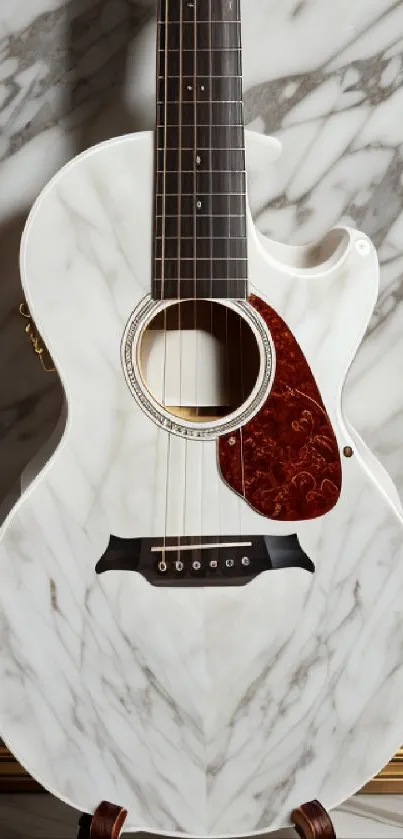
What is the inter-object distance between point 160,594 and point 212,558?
0.07 meters

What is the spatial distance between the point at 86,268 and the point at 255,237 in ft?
0.61

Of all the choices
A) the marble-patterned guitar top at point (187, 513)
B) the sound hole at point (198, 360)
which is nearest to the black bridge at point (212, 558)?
the marble-patterned guitar top at point (187, 513)

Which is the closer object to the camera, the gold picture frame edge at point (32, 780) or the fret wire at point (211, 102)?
the fret wire at point (211, 102)

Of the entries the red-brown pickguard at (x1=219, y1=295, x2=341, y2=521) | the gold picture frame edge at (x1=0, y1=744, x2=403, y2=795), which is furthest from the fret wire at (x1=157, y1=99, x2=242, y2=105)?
the gold picture frame edge at (x1=0, y1=744, x2=403, y2=795)

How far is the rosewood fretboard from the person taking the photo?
92 centimetres

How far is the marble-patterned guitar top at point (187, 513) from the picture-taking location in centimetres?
91

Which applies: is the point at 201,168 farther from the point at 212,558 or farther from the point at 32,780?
the point at 32,780

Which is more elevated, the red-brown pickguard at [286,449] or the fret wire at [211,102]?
the fret wire at [211,102]

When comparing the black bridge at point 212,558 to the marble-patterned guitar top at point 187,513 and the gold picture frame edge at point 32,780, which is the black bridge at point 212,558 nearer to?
the marble-patterned guitar top at point 187,513

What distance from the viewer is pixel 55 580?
93 centimetres

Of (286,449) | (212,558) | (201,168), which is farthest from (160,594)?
(201,168)

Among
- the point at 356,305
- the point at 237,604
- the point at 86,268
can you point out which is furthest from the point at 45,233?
the point at 237,604

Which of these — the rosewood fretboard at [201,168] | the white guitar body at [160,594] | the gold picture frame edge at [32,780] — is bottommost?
the gold picture frame edge at [32,780]

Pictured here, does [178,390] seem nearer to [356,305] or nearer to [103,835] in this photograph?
[356,305]
